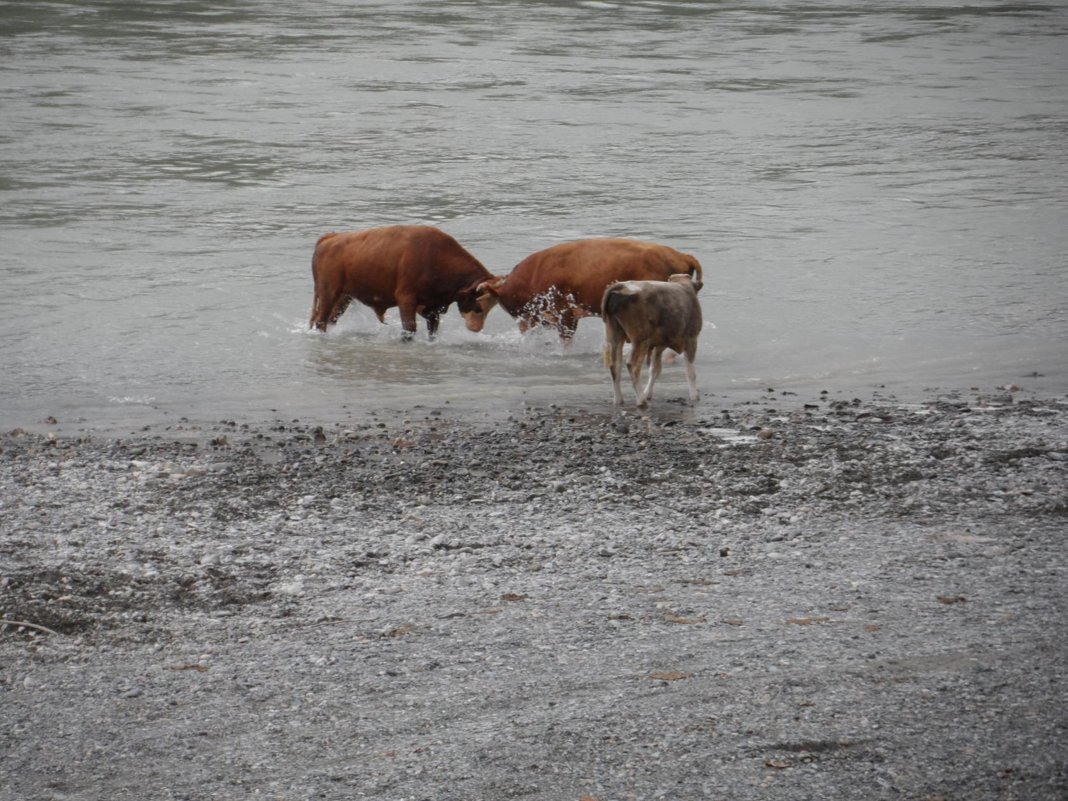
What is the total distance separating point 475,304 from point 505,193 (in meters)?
9.15

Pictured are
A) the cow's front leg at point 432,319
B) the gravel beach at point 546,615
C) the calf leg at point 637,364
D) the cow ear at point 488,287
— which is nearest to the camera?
the gravel beach at point 546,615

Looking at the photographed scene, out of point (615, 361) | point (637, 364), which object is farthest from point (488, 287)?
point (637, 364)

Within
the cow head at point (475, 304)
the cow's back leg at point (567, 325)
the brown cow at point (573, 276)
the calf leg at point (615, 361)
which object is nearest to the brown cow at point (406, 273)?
the cow head at point (475, 304)

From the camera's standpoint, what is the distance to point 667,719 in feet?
20.9

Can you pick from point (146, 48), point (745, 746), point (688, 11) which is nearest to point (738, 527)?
point (745, 746)

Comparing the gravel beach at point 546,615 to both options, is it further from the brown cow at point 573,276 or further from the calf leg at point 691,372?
the brown cow at point 573,276

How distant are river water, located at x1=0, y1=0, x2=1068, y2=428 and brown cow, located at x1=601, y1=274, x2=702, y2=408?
1.71 feet

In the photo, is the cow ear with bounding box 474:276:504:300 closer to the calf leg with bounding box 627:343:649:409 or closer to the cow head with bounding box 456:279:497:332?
the cow head with bounding box 456:279:497:332

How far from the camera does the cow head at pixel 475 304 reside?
1467cm

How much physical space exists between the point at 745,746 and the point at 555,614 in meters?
1.60

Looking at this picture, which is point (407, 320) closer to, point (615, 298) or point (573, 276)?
point (573, 276)

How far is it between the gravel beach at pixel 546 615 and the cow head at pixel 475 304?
150 inches

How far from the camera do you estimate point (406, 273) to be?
48.3 feet

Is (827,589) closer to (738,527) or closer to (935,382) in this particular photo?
(738,527)
